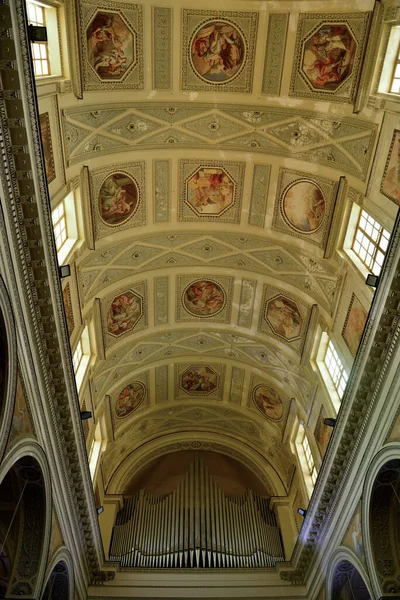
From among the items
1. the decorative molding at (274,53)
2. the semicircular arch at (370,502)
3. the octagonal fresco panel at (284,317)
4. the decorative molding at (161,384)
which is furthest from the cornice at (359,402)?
the decorative molding at (161,384)

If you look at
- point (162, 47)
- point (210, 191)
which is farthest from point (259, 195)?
point (162, 47)

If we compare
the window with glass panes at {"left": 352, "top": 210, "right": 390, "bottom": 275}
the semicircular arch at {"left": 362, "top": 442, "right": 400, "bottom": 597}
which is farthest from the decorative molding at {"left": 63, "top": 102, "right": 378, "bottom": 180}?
the semicircular arch at {"left": 362, "top": 442, "right": 400, "bottom": 597}

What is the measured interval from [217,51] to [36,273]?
287 inches

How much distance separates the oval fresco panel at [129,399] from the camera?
20.0 m

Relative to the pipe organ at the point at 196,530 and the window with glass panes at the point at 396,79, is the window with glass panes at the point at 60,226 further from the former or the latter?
the pipe organ at the point at 196,530

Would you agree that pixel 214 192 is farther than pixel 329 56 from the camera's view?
Yes

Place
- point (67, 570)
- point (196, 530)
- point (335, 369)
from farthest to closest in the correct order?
point (196, 530), point (335, 369), point (67, 570)

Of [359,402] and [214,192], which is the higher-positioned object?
[214,192]

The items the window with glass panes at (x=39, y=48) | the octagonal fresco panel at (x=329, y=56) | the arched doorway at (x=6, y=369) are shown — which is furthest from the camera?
the octagonal fresco panel at (x=329, y=56)

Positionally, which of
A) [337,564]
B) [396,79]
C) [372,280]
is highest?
[396,79]

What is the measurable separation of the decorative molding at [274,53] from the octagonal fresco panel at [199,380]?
39.2 ft

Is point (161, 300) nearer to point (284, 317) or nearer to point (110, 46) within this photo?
point (284, 317)

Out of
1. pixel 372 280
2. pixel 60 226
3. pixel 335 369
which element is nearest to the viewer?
pixel 372 280

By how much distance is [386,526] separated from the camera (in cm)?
1162
